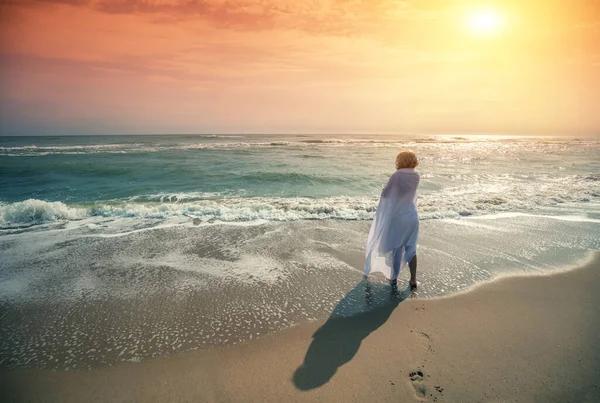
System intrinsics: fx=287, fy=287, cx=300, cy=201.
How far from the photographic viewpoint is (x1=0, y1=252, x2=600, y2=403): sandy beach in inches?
102

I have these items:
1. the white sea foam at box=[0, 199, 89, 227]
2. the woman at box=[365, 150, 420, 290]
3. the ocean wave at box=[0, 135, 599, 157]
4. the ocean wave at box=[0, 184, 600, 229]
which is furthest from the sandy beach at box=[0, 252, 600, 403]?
the ocean wave at box=[0, 135, 599, 157]

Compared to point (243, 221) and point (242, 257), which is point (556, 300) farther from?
point (243, 221)

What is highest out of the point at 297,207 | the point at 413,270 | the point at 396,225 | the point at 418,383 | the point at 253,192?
the point at 396,225

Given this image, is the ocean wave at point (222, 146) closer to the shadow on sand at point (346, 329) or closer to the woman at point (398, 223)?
the woman at point (398, 223)

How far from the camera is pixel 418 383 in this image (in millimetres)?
2656

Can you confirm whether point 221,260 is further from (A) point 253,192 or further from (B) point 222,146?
(B) point 222,146

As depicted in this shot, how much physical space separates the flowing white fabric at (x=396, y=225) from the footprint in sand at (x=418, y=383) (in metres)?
1.75

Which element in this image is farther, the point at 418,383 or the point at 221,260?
the point at 221,260

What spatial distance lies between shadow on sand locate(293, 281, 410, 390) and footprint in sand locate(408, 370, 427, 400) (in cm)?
60

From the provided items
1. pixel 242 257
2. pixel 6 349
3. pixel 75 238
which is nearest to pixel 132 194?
pixel 75 238

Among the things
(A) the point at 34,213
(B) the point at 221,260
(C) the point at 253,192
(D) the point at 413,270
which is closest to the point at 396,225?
(D) the point at 413,270

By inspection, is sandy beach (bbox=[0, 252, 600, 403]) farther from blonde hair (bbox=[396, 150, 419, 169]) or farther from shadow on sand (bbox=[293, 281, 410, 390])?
blonde hair (bbox=[396, 150, 419, 169])

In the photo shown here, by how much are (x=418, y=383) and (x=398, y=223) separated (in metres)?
2.09

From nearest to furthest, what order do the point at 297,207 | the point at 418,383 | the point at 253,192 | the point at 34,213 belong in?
the point at 418,383, the point at 34,213, the point at 297,207, the point at 253,192
